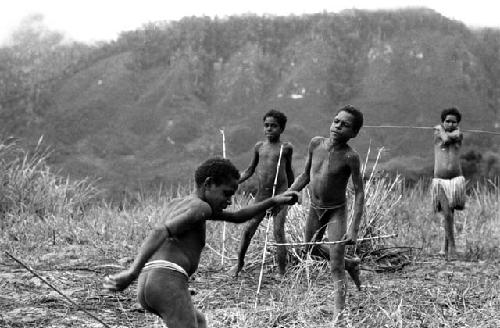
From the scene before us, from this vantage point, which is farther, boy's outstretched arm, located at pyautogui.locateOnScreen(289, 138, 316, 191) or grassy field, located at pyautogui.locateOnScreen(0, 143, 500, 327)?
boy's outstretched arm, located at pyautogui.locateOnScreen(289, 138, 316, 191)

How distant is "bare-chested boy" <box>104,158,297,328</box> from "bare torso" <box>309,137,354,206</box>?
1.42m

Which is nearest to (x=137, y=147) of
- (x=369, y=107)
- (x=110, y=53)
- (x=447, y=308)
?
(x=110, y=53)

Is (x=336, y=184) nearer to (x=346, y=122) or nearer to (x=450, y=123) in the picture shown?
(x=346, y=122)

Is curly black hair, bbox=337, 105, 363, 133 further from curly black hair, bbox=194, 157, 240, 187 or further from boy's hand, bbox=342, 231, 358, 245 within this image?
curly black hair, bbox=194, 157, 240, 187

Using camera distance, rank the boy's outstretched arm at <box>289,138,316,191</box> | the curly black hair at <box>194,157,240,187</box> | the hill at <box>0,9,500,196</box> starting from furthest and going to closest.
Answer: the hill at <box>0,9,500,196</box> < the boy's outstretched arm at <box>289,138,316,191</box> < the curly black hair at <box>194,157,240,187</box>

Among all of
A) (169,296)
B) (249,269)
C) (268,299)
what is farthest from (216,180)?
(249,269)

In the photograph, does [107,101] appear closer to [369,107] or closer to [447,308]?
[369,107]

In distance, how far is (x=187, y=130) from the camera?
15.8 metres

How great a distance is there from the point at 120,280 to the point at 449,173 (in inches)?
206

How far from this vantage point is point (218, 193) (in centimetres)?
333

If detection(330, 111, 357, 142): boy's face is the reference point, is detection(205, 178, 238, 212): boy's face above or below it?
below

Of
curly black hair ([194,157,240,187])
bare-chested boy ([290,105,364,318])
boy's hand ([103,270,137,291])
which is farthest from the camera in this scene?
bare-chested boy ([290,105,364,318])

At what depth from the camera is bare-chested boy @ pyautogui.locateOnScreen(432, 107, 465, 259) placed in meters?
7.29

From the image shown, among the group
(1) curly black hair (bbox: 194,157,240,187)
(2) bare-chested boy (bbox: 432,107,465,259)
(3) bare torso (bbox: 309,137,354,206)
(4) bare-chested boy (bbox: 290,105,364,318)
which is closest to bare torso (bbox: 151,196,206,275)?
(1) curly black hair (bbox: 194,157,240,187)
